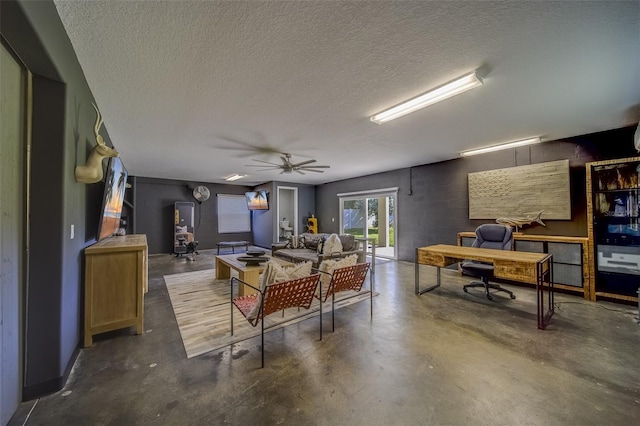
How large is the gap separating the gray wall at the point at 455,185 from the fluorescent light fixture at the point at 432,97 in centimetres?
313

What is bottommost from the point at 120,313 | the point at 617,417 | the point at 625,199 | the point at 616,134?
the point at 617,417

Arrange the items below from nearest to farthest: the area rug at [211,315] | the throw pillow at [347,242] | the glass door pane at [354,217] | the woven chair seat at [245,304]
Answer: the woven chair seat at [245,304]
the area rug at [211,315]
the throw pillow at [347,242]
the glass door pane at [354,217]

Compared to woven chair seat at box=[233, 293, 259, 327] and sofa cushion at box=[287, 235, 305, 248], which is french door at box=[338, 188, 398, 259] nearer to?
sofa cushion at box=[287, 235, 305, 248]

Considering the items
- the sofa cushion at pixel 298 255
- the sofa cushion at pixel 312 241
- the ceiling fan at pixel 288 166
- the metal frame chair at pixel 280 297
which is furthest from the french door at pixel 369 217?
the metal frame chair at pixel 280 297

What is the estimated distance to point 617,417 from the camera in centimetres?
151

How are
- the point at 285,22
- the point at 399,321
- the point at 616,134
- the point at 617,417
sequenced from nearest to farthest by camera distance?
the point at 617,417
the point at 285,22
the point at 399,321
the point at 616,134

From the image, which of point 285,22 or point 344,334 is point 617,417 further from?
Answer: point 285,22

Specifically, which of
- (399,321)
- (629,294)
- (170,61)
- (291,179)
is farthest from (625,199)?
(291,179)

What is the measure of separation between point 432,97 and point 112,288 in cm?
382

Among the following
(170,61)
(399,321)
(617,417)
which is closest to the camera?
(617,417)

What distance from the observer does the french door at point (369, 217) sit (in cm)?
780

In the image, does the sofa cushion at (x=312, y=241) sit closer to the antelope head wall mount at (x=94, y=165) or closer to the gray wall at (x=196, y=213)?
the gray wall at (x=196, y=213)

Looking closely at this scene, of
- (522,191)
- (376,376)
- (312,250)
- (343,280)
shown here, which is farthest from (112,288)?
(522,191)

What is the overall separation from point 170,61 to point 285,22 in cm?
108
